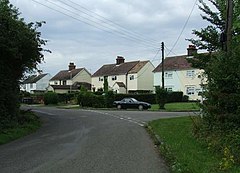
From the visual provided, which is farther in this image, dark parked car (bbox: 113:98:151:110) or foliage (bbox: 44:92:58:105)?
foliage (bbox: 44:92:58:105)

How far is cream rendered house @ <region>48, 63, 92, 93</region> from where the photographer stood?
94.2m

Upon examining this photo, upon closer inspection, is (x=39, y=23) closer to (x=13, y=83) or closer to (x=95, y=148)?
(x=13, y=83)

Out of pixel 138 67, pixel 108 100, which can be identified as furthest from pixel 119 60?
pixel 108 100

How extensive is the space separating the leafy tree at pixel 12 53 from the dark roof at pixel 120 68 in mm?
56470

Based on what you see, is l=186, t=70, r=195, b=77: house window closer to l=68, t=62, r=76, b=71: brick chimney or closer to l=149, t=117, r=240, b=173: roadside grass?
l=68, t=62, r=76, b=71: brick chimney

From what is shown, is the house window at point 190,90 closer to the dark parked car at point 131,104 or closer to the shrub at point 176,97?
the shrub at point 176,97

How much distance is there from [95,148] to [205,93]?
4.99m

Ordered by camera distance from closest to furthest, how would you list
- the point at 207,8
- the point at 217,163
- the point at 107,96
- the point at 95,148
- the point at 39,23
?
the point at 217,163, the point at 95,148, the point at 39,23, the point at 207,8, the point at 107,96

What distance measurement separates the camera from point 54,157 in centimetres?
1120

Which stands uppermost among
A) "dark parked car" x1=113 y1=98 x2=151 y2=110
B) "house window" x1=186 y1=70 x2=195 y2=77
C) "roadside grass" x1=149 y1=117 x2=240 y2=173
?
"house window" x1=186 y1=70 x2=195 y2=77

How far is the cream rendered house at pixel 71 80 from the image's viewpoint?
9420cm

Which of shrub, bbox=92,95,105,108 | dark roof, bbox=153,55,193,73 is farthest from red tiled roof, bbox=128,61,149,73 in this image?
shrub, bbox=92,95,105,108

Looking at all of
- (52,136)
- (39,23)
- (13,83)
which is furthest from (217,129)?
(39,23)

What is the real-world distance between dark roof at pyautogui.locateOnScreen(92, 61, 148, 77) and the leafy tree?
5647 centimetres
